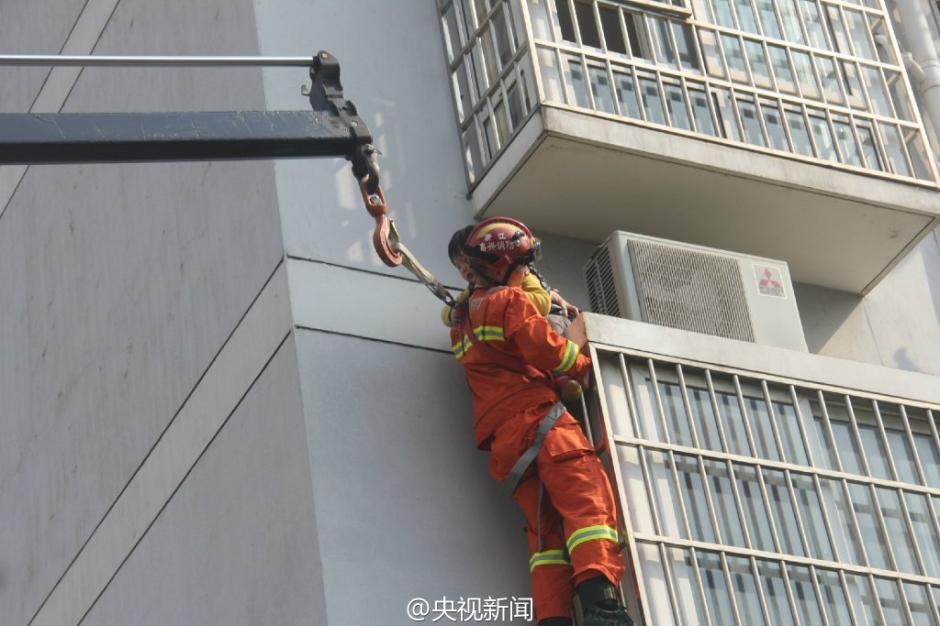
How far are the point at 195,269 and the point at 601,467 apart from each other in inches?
124

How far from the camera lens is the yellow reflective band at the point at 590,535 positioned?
10.6 m

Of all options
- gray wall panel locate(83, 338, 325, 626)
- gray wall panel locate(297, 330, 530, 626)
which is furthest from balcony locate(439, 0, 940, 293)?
gray wall panel locate(83, 338, 325, 626)

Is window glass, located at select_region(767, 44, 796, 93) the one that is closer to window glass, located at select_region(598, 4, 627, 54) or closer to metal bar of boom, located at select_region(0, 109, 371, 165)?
window glass, located at select_region(598, 4, 627, 54)

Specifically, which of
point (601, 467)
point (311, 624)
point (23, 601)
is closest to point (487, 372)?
point (601, 467)

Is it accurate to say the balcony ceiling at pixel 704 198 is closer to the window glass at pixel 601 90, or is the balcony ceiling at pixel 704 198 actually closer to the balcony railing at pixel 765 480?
the window glass at pixel 601 90

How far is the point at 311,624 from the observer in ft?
34.6

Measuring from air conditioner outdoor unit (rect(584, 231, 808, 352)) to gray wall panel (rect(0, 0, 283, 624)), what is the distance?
197 cm

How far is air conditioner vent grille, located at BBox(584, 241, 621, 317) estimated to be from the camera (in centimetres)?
1207

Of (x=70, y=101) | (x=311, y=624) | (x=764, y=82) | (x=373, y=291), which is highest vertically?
(x=70, y=101)

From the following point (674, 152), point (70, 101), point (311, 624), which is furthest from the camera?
point (70, 101)

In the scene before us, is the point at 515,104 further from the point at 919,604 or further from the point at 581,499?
the point at 919,604

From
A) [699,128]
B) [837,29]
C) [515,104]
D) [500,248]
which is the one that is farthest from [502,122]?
[837,29]

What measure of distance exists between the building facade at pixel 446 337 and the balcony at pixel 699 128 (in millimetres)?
23

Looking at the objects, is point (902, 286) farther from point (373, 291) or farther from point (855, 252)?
point (373, 291)
